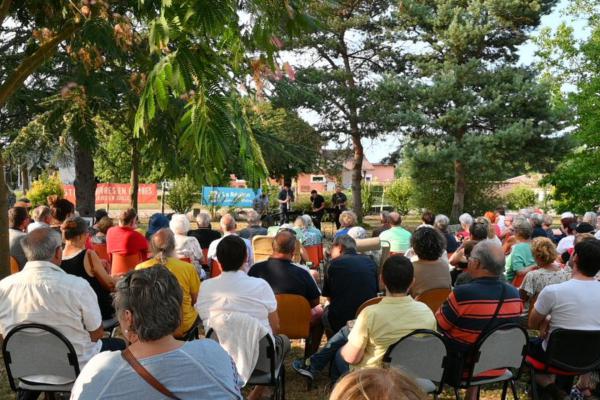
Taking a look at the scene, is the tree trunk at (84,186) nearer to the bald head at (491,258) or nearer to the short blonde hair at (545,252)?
the short blonde hair at (545,252)

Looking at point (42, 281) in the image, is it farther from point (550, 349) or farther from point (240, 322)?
point (550, 349)

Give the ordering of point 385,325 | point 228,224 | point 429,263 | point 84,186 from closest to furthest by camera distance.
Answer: point 385,325 → point 429,263 → point 228,224 → point 84,186

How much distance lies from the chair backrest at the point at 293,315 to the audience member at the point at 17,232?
3.24 m

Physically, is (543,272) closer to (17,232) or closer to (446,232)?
(446,232)

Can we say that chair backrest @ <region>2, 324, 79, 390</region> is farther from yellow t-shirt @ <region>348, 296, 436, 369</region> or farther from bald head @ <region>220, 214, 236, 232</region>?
bald head @ <region>220, 214, 236, 232</region>

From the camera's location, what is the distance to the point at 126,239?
634cm

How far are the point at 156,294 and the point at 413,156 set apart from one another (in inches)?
804

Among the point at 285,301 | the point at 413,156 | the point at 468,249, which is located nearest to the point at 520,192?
the point at 413,156

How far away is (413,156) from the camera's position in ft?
72.5

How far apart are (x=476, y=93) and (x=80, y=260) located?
19.5 meters

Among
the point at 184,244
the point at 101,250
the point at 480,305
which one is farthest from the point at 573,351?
the point at 101,250

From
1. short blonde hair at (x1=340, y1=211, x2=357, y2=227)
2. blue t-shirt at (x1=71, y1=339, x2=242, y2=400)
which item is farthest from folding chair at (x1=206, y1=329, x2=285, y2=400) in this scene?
short blonde hair at (x1=340, y1=211, x2=357, y2=227)

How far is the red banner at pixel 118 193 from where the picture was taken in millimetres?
26781

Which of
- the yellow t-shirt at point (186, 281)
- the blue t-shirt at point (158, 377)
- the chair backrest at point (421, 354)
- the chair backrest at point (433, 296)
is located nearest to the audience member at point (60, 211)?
the yellow t-shirt at point (186, 281)
